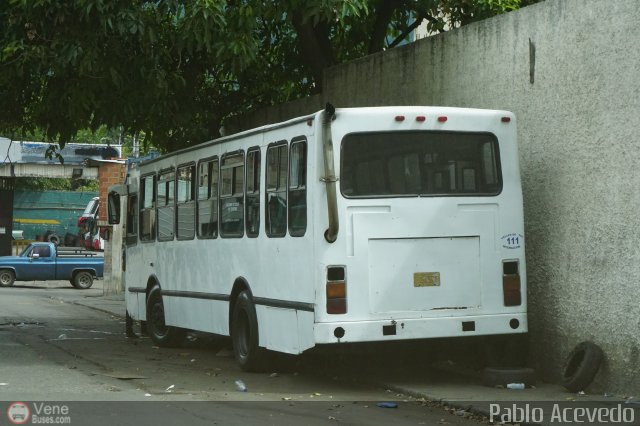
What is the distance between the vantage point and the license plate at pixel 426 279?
37.3 ft

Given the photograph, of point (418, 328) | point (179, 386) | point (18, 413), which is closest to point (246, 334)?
point (179, 386)

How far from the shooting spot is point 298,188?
38.7 ft

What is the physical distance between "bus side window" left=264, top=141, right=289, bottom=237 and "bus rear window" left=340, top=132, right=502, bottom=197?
3.42ft

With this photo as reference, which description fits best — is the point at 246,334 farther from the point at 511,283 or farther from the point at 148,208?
the point at 148,208

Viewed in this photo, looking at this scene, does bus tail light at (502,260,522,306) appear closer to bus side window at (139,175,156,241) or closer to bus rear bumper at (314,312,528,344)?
bus rear bumper at (314,312,528,344)

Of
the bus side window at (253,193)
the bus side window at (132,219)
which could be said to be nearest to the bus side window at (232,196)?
the bus side window at (253,193)

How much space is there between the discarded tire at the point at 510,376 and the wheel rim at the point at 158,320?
21.4 feet

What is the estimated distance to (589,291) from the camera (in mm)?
11094

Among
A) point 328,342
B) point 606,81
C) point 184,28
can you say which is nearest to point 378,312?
point 328,342

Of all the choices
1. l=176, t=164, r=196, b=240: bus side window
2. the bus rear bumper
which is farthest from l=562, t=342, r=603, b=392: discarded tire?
l=176, t=164, r=196, b=240: bus side window

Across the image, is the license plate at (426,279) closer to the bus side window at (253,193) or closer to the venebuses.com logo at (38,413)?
the bus side window at (253,193)

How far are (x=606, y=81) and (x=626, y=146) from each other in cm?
70

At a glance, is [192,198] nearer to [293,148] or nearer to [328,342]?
[293,148]

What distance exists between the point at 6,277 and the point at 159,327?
23615 mm
